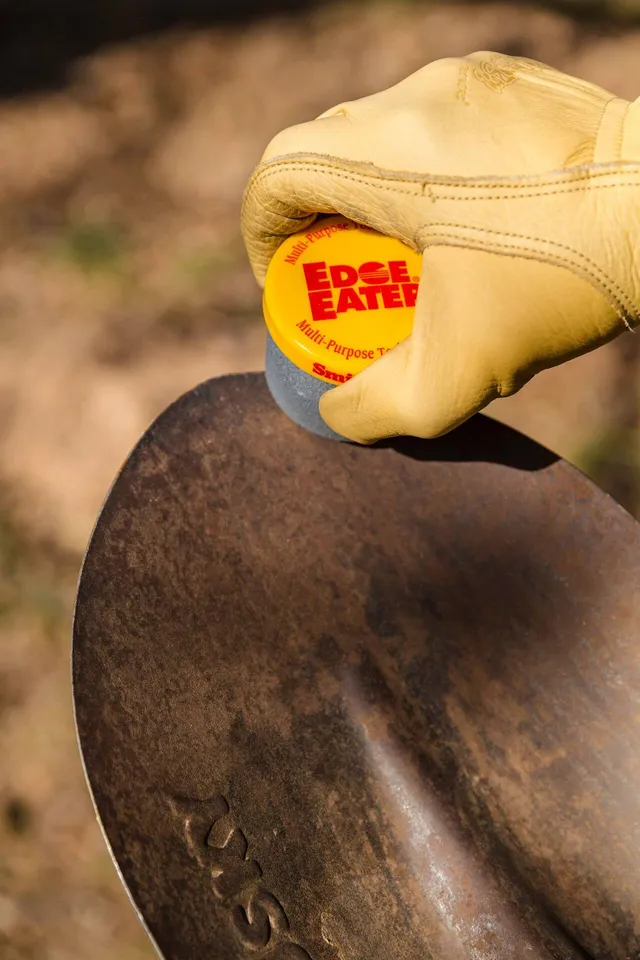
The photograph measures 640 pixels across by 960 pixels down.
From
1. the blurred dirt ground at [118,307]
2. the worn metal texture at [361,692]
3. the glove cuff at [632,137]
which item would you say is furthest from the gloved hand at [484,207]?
the blurred dirt ground at [118,307]

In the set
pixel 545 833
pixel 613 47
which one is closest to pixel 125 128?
pixel 613 47

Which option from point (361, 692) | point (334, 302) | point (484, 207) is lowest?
point (361, 692)

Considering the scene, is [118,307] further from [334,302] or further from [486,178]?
[486,178]

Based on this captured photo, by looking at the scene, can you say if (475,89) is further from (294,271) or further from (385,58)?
(385,58)

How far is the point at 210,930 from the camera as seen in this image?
884 millimetres

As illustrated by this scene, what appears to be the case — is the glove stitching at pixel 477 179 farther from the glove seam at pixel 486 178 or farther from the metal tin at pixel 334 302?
the metal tin at pixel 334 302

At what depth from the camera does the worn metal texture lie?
97cm

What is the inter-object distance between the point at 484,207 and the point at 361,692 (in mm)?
695

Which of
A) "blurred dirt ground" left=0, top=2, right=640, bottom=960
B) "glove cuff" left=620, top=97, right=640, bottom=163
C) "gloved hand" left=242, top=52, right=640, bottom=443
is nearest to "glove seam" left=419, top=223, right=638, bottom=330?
→ "gloved hand" left=242, top=52, right=640, bottom=443

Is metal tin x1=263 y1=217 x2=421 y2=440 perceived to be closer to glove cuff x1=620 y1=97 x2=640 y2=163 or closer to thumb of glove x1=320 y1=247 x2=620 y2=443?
thumb of glove x1=320 y1=247 x2=620 y2=443

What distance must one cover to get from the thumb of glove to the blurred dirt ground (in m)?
1.34

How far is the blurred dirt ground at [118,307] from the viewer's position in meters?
1.88

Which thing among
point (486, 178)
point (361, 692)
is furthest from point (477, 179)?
point (361, 692)

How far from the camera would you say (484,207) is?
95 centimetres
